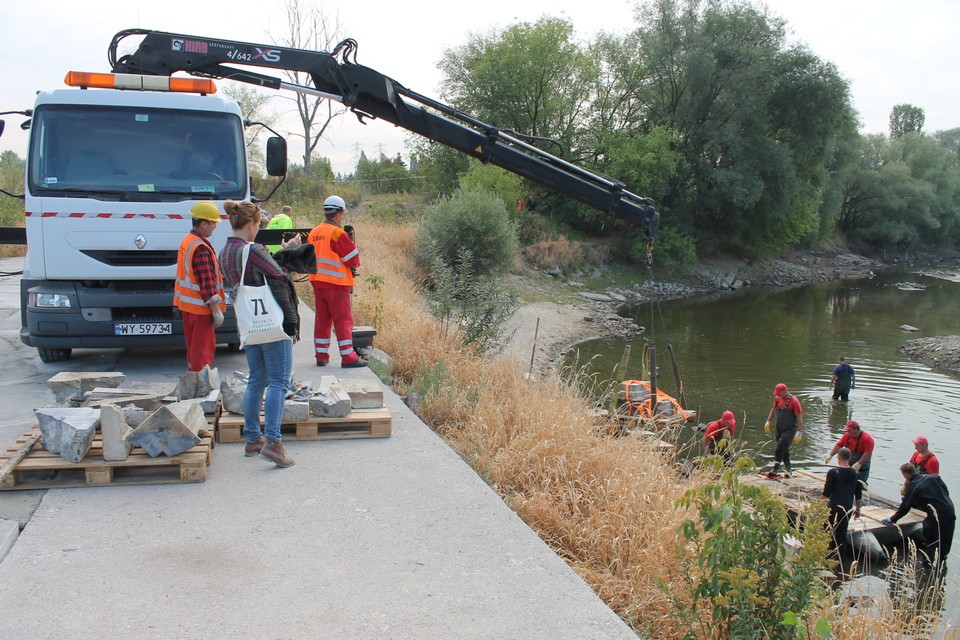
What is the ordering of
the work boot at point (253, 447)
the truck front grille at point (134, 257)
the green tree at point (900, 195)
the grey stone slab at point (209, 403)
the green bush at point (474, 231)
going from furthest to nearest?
the green tree at point (900, 195) < the green bush at point (474, 231) < the truck front grille at point (134, 257) < the grey stone slab at point (209, 403) < the work boot at point (253, 447)

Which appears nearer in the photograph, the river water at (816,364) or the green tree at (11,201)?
the river water at (816,364)

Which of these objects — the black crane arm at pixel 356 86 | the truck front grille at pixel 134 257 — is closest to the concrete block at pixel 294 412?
the truck front grille at pixel 134 257

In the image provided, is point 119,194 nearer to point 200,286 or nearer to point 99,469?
point 200,286

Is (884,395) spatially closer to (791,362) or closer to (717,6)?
(791,362)

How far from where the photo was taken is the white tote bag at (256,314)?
16.6ft

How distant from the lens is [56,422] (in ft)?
15.5

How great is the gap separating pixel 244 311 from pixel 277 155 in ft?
10.8

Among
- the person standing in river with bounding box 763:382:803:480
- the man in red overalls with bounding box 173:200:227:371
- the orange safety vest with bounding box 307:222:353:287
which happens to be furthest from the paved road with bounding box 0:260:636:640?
the person standing in river with bounding box 763:382:803:480

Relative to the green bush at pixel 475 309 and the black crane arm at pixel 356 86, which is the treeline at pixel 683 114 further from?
the black crane arm at pixel 356 86

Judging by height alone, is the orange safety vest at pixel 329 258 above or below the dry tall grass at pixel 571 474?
above

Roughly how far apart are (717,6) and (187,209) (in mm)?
41510

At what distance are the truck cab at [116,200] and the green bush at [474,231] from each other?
18.7 metres

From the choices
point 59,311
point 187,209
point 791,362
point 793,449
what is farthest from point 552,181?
point 791,362

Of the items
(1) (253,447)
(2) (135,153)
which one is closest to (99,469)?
(1) (253,447)
